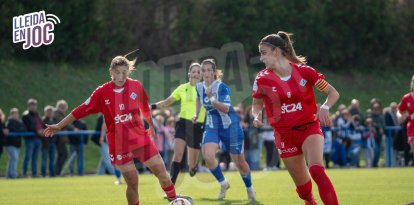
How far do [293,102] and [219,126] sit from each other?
15.5 ft

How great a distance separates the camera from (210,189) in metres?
16.5

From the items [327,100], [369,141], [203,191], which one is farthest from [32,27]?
[369,141]

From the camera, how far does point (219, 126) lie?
13.9m

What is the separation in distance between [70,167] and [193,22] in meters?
12.9

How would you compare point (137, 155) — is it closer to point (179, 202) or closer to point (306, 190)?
point (179, 202)

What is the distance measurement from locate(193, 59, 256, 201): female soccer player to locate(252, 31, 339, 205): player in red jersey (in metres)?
4.00

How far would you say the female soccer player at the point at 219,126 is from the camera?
44.5 ft

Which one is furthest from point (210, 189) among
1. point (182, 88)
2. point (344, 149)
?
point (344, 149)

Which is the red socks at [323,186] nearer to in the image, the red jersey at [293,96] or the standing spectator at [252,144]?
the red jersey at [293,96]

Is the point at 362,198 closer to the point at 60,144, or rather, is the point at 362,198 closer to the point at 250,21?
the point at 60,144

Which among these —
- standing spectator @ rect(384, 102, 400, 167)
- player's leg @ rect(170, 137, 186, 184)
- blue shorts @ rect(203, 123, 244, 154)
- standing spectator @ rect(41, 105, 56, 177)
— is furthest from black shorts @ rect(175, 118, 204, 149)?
standing spectator @ rect(384, 102, 400, 167)

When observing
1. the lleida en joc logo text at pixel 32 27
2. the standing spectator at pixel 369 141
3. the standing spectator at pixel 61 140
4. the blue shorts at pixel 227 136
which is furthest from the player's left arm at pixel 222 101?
the standing spectator at pixel 369 141

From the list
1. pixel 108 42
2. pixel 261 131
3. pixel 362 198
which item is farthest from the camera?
pixel 108 42

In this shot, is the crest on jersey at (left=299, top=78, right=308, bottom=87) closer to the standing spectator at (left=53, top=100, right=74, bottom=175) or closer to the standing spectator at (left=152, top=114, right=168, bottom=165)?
the standing spectator at (left=53, top=100, right=74, bottom=175)
